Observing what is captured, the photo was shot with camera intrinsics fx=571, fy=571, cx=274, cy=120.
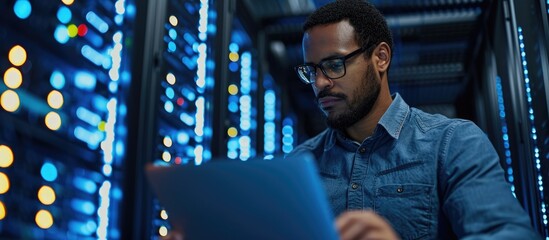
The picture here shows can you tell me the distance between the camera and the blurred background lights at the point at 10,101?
56.2 inches

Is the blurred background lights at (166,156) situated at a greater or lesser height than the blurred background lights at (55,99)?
lesser

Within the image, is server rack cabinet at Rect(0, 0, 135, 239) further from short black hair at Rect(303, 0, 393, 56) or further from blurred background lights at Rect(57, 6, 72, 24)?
short black hair at Rect(303, 0, 393, 56)

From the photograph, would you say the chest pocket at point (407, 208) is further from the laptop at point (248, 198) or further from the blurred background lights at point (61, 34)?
the blurred background lights at point (61, 34)

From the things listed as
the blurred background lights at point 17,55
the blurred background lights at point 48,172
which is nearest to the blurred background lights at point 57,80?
the blurred background lights at point 17,55

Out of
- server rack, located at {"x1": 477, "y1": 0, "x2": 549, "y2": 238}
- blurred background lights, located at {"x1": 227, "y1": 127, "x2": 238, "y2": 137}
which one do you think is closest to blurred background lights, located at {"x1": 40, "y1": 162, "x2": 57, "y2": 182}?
blurred background lights, located at {"x1": 227, "y1": 127, "x2": 238, "y2": 137}

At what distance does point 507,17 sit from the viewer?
3645 mm

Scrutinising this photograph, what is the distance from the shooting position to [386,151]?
1667 mm

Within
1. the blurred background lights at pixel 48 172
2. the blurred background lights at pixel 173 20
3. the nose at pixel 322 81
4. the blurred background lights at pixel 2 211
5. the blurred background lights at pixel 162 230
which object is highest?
the blurred background lights at pixel 173 20

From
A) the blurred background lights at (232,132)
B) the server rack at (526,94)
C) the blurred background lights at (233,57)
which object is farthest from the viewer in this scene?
the blurred background lights at (233,57)

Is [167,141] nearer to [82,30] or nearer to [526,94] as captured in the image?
[82,30]

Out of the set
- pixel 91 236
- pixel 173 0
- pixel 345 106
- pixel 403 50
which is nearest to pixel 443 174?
pixel 345 106

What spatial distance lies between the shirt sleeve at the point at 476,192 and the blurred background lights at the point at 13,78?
44.8 inches

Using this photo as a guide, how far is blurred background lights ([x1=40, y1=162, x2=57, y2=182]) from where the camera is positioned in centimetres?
156

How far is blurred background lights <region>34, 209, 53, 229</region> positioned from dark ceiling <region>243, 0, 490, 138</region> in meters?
2.88
